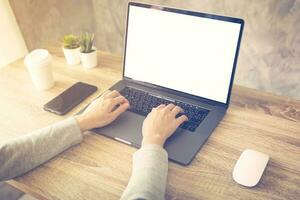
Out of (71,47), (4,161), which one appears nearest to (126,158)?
(4,161)

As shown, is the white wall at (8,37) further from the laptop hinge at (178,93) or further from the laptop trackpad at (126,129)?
the laptop trackpad at (126,129)

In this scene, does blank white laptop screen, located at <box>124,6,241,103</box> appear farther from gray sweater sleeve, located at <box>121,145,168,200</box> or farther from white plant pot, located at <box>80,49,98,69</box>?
gray sweater sleeve, located at <box>121,145,168,200</box>

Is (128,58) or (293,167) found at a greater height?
(128,58)

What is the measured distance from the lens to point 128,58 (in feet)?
3.78

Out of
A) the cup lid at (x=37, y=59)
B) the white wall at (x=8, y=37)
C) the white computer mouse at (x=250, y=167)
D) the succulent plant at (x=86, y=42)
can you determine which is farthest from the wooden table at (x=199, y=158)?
the white wall at (x=8, y=37)

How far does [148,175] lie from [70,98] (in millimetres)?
523

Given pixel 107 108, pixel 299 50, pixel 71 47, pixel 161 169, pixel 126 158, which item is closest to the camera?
pixel 161 169

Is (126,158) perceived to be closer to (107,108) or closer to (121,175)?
(121,175)

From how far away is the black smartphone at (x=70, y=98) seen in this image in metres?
1.08

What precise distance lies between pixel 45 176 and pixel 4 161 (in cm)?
11

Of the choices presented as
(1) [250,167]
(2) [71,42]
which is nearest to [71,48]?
(2) [71,42]

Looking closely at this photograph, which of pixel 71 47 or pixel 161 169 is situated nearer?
pixel 161 169

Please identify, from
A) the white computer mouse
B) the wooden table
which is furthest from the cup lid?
the white computer mouse

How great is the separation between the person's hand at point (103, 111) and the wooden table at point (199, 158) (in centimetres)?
4
